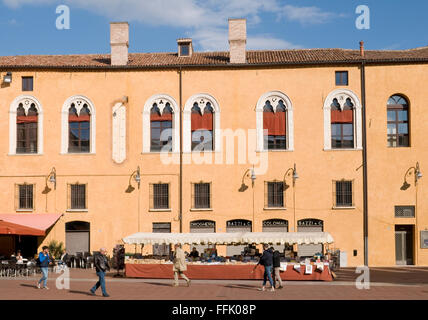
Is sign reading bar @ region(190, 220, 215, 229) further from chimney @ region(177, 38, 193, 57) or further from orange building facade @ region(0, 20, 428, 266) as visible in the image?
chimney @ region(177, 38, 193, 57)

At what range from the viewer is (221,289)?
22.5m

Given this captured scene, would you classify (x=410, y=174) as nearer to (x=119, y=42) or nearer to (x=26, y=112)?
(x=119, y=42)

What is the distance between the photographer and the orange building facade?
112 ft

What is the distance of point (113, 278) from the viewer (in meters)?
27.0

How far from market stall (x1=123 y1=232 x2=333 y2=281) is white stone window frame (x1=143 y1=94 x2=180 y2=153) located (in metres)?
8.32

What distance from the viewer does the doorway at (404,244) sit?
33.9 m

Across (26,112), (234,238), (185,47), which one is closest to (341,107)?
(185,47)

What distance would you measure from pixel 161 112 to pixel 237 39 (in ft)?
20.7

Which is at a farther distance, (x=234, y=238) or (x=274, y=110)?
(x=274, y=110)

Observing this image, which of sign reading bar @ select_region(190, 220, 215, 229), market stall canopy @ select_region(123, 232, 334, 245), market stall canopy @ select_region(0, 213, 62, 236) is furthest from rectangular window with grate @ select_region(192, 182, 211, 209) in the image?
market stall canopy @ select_region(0, 213, 62, 236)

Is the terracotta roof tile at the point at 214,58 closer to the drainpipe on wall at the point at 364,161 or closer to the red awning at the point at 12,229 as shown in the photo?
the drainpipe on wall at the point at 364,161

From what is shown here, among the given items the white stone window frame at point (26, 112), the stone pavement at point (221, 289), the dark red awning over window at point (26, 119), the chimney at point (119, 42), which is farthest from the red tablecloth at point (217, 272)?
the chimney at point (119, 42)

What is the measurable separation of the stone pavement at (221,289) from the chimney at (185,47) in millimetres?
15378
